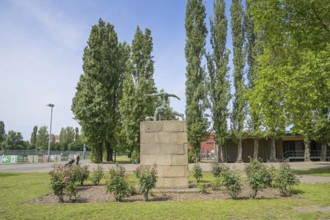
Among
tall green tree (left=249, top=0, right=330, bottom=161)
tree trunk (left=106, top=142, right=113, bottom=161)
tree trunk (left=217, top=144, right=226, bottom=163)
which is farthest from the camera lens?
tree trunk (left=106, top=142, right=113, bottom=161)

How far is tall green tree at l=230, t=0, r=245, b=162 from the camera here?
35312 mm

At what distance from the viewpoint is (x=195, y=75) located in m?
34.8

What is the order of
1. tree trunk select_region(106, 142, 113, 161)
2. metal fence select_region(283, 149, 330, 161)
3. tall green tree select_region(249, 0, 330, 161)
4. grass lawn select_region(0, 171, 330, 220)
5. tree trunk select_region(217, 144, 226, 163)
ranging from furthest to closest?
metal fence select_region(283, 149, 330, 161) → tree trunk select_region(106, 142, 113, 161) → tree trunk select_region(217, 144, 226, 163) → tall green tree select_region(249, 0, 330, 161) → grass lawn select_region(0, 171, 330, 220)

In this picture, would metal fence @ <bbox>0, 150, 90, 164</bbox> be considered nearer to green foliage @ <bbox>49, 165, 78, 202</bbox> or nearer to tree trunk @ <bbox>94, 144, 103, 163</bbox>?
tree trunk @ <bbox>94, 144, 103, 163</bbox>

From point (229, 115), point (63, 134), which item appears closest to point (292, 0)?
point (229, 115)

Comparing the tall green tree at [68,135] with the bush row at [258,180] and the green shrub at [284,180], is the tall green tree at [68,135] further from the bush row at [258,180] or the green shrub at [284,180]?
the green shrub at [284,180]

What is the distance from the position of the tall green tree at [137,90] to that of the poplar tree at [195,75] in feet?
17.1

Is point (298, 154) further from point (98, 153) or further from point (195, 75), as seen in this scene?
point (98, 153)

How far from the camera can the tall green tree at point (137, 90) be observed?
33.0 meters

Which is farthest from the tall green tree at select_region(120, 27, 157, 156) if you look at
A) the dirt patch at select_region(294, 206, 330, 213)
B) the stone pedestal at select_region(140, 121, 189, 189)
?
the dirt patch at select_region(294, 206, 330, 213)

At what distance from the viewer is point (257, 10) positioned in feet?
56.1

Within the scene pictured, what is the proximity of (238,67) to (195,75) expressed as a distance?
633 cm

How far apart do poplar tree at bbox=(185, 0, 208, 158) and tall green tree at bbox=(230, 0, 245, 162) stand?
4.24m

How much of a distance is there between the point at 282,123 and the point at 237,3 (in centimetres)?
2594
